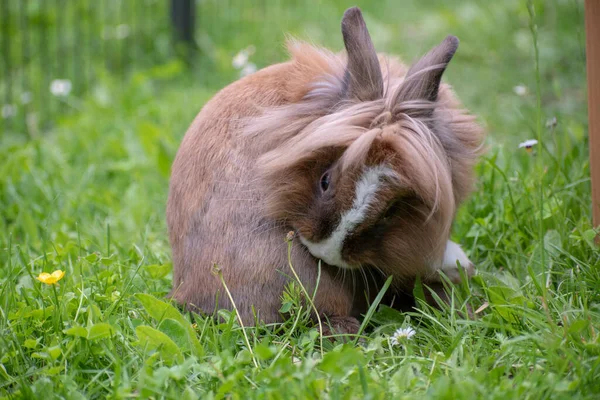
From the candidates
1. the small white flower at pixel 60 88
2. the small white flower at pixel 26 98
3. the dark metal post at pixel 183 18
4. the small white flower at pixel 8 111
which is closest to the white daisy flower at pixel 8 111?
the small white flower at pixel 8 111

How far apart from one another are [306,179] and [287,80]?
0.56 meters

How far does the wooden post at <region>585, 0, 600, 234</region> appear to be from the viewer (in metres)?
2.84

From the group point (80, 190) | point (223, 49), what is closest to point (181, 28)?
point (223, 49)

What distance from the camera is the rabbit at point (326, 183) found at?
255 centimetres

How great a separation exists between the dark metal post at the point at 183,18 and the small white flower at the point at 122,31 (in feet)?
1.51

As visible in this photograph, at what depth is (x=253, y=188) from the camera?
2799 mm

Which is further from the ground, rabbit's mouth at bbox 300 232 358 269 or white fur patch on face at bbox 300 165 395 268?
white fur patch on face at bbox 300 165 395 268

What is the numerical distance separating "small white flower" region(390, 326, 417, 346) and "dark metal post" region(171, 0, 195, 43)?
16.5 feet

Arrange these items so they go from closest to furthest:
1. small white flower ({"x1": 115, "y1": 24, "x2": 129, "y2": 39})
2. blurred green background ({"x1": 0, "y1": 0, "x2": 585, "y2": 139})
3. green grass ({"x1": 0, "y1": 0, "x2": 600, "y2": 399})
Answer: green grass ({"x1": 0, "y1": 0, "x2": 600, "y2": 399})
blurred green background ({"x1": 0, "y1": 0, "x2": 585, "y2": 139})
small white flower ({"x1": 115, "y1": 24, "x2": 129, "y2": 39})

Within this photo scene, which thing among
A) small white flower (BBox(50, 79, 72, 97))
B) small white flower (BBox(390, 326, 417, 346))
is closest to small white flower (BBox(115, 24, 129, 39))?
small white flower (BBox(50, 79, 72, 97))

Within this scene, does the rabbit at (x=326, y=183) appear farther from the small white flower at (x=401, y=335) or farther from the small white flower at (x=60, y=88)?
the small white flower at (x=60, y=88)

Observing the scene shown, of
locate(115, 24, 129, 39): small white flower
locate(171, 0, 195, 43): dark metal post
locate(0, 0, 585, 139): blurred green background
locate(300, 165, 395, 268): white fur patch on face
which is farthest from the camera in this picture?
locate(171, 0, 195, 43): dark metal post

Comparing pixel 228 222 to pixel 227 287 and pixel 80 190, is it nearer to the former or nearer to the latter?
pixel 227 287

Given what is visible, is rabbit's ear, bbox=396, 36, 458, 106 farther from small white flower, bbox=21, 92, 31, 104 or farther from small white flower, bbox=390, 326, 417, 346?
small white flower, bbox=21, 92, 31, 104
